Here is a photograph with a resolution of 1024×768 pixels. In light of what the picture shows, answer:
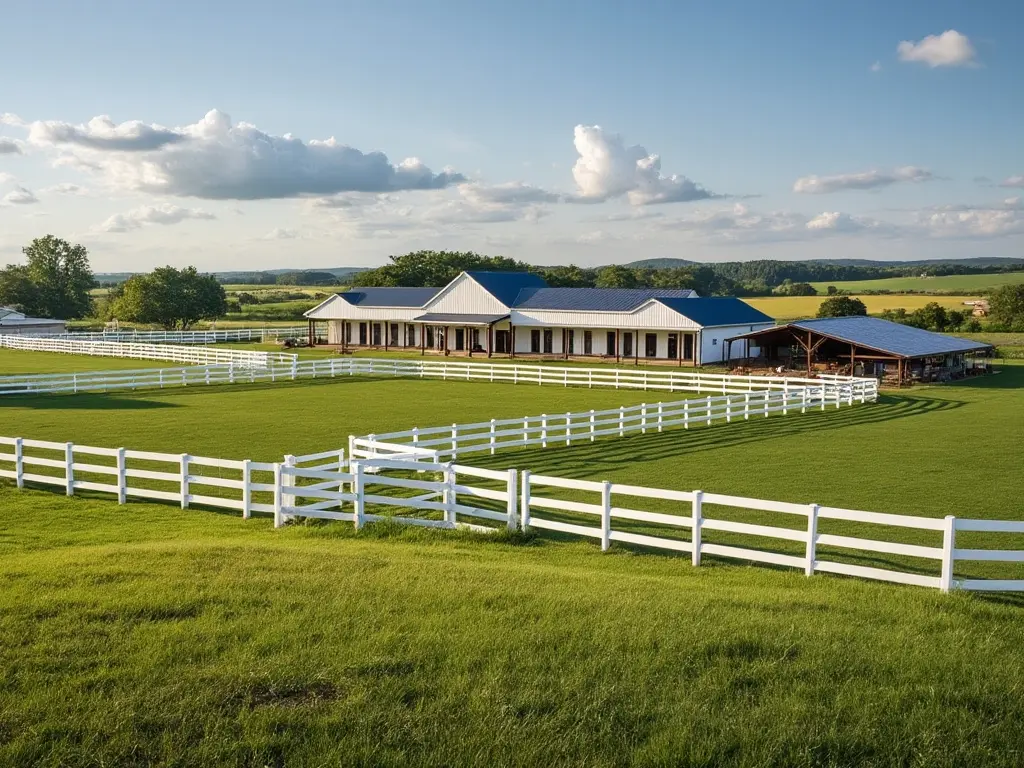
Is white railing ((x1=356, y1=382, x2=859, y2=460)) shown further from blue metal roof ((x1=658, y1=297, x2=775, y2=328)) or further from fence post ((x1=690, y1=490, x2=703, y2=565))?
blue metal roof ((x1=658, y1=297, x2=775, y2=328))

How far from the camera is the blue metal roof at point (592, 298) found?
61.8 meters

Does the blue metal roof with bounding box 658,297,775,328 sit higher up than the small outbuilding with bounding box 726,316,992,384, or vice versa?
the blue metal roof with bounding box 658,297,775,328

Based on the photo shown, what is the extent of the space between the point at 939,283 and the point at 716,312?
138m

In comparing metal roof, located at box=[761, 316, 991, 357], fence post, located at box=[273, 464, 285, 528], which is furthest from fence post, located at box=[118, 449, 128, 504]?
metal roof, located at box=[761, 316, 991, 357]

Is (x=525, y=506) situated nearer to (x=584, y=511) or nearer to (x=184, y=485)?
(x=584, y=511)

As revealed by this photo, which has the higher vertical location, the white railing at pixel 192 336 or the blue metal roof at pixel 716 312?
the blue metal roof at pixel 716 312

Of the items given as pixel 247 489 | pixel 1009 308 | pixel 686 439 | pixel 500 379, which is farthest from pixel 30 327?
pixel 1009 308

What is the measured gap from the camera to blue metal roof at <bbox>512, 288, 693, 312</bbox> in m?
61.8

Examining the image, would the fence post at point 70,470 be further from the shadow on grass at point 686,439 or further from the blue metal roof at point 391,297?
the blue metal roof at point 391,297

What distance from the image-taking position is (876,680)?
7148 millimetres

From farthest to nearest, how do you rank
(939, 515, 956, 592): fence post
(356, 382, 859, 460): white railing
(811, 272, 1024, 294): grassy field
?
(811, 272, 1024, 294): grassy field, (356, 382, 859, 460): white railing, (939, 515, 956, 592): fence post

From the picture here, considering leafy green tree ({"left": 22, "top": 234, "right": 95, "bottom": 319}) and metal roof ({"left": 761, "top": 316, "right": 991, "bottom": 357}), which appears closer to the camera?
metal roof ({"left": 761, "top": 316, "right": 991, "bottom": 357})

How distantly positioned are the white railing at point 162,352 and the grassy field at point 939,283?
5166 inches

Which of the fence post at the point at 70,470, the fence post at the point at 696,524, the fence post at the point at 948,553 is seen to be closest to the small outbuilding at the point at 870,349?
the fence post at the point at 696,524
